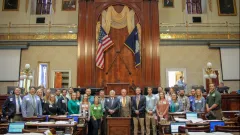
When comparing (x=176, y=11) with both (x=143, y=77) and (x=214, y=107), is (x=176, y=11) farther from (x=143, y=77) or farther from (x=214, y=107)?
(x=214, y=107)

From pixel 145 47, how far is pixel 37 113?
7.27 m

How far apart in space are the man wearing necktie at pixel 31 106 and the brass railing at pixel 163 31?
280 inches

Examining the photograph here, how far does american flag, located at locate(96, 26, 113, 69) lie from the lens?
40.7 ft

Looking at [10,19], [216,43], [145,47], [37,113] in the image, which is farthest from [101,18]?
[37,113]

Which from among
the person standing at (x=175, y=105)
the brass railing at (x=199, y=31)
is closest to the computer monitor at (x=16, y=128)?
the person standing at (x=175, y=105)

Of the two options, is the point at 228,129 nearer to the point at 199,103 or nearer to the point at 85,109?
the point at 199,103

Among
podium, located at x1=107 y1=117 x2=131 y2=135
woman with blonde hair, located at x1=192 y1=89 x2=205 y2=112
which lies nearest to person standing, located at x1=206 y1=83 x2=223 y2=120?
woman with blonde hair, located at x1=192 y1=89 x2=205 y2=112

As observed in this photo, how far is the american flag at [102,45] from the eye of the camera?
12414mm

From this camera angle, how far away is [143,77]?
12594mm

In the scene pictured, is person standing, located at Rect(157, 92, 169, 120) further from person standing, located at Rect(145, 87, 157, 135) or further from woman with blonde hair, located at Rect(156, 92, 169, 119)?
person standing, located at Rect(145, 87, 157, 135)

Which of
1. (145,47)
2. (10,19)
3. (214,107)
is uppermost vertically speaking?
(10,19)

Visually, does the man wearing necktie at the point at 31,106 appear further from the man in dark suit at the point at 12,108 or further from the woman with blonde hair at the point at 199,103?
the woman with blonde hair at the point at 199,103

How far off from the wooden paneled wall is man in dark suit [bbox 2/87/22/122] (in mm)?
5487

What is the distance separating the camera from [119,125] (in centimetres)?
681
